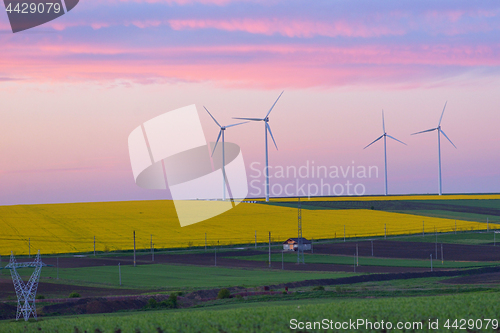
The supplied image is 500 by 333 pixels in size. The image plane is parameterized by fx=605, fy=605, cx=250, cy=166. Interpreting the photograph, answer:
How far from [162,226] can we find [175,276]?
50181mm

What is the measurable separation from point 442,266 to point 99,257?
47.4m

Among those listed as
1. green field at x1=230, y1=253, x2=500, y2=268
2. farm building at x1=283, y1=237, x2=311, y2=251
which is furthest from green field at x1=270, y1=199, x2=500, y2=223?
green field at x1=230, y1=253, x2=500, y2=268

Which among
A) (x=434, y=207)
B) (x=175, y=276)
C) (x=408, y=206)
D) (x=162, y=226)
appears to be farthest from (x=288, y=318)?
(x=434, y=207)

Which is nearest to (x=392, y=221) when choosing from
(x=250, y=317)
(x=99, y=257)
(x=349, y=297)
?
(x=99, y=257)

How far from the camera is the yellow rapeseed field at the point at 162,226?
98562 mm

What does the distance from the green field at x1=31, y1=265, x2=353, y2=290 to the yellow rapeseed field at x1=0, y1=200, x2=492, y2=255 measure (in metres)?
21.1

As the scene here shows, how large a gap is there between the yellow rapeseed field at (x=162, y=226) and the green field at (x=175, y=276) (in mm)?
21052

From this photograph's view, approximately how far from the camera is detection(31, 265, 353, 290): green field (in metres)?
59.4

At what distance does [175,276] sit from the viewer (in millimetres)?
66500

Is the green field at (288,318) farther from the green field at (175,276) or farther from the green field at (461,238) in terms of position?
the green field at (461,238)

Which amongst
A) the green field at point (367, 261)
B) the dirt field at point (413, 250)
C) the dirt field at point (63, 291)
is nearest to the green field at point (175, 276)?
the dirt field at point (63, 291)

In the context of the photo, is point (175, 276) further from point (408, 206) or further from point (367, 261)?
point (408, 206)

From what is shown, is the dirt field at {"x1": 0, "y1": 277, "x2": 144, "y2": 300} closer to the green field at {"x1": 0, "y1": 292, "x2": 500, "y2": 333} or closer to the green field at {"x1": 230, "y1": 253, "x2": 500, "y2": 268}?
the green field at {"x1": 0, "y1": 292, "x2": 500, "y2": 333}

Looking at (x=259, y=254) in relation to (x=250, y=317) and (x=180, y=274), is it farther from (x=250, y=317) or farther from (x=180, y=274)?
(x=250, y=317)
